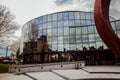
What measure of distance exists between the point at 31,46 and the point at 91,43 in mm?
12194

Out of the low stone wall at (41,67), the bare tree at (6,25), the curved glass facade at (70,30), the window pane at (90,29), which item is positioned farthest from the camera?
the window pane at (90,29)

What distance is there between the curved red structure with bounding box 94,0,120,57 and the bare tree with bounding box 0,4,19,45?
18.8 metres

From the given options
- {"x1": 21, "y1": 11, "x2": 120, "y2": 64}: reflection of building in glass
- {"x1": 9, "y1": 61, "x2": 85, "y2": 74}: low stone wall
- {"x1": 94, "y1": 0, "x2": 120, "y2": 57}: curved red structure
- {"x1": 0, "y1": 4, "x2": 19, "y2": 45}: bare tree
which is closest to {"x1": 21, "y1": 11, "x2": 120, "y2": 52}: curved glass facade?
{"x1": 21, "y1": 11, "x2": 120, "y2": 64}: reflection of building in glass

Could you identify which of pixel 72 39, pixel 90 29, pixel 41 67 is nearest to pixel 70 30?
pixel 72 39

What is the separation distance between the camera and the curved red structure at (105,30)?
377 inches

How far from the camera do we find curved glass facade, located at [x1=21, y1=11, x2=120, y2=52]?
31531 millimetres

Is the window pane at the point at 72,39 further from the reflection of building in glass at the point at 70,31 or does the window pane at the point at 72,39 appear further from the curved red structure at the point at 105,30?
the curved red structure at the point at 105,30

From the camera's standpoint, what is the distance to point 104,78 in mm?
14578

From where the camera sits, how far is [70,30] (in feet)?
107

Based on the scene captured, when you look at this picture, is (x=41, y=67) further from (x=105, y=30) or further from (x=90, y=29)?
(x=90, y=29)

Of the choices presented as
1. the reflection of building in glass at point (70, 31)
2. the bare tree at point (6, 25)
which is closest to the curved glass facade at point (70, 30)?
the reflection of building in glass at point (70, 31)

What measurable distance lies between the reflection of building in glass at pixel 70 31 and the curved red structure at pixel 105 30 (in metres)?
20.8

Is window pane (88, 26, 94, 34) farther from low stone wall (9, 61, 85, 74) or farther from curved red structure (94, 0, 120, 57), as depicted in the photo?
curved red structure (94, 0, 120, 57)

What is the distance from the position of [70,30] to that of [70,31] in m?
0.18
